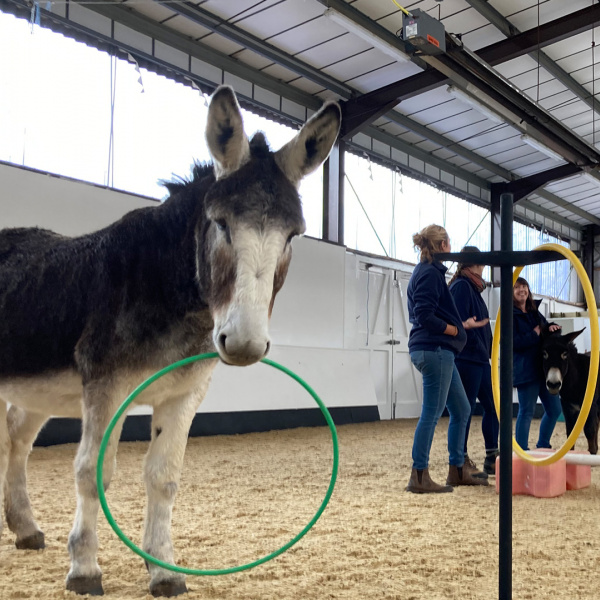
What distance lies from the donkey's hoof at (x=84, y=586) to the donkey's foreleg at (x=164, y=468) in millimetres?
235

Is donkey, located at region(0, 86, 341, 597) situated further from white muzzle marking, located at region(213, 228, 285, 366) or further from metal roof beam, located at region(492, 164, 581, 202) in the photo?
metal roof beam, located at region(492, 164, 581, 202)

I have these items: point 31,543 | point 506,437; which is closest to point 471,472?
point 31,543

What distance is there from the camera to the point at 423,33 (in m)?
7.66

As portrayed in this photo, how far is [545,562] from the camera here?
10.2ft

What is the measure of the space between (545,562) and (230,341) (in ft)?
6.70

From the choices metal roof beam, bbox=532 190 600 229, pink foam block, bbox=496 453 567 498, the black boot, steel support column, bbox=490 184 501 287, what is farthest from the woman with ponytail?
metal roof beam, bbox=532 190 600 229

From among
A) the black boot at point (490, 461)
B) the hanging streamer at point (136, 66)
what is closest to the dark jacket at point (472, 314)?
the black boot at point (490, 461)

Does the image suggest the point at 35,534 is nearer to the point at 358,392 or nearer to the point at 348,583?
the point at 348,583

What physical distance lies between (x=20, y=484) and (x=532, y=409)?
4.42 metres

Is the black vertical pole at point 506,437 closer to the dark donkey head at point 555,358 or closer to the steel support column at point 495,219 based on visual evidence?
the dark donkey head at point 555,358

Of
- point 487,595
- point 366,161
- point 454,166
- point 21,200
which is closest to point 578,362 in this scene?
point 487,595

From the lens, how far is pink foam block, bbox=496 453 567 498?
191 inches

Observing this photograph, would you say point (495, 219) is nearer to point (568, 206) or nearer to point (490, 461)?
point (568, 206)

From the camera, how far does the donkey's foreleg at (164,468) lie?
275 centimetres
